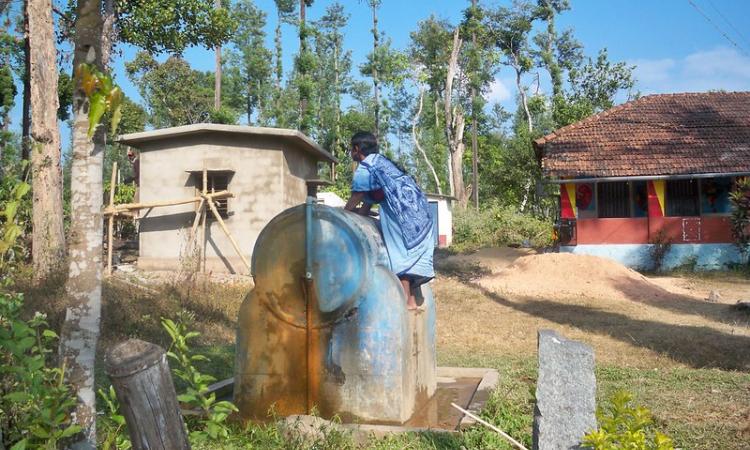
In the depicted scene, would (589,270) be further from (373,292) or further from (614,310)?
(373,292)

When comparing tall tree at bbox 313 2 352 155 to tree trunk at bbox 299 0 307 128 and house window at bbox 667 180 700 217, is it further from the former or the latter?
house window at bbox 667 180 700 217

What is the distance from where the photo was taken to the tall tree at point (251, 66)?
47.5 m

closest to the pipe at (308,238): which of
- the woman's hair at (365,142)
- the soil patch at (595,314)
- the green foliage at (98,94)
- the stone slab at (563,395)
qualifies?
the woman's hair at (365,142)

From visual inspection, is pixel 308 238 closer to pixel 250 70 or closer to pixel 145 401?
pixel 145 401

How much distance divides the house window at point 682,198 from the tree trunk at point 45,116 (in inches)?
623

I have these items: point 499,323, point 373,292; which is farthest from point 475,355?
point 373,292

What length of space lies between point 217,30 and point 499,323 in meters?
13.9

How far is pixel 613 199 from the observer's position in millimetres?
20281

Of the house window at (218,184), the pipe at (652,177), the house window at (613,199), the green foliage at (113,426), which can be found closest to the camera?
the green foliage at (113,426)

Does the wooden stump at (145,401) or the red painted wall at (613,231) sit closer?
the wooden stump at (145,401)

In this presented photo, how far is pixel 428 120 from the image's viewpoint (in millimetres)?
51938

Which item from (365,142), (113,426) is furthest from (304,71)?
(113,426)

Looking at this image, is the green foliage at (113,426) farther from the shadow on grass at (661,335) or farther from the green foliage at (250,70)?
the green foliage at (250,70)

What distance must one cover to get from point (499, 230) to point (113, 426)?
2591cm
